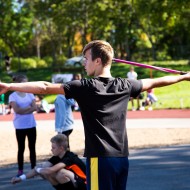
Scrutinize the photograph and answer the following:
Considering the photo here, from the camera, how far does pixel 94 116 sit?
3977 mm

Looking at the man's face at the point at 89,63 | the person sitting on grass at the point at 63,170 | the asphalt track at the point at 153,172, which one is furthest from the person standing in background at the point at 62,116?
the man's face at the point at 89,63

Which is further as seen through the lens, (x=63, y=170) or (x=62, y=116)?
(x=62, y=116)

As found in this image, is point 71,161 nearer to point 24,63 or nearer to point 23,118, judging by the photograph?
point 23,118

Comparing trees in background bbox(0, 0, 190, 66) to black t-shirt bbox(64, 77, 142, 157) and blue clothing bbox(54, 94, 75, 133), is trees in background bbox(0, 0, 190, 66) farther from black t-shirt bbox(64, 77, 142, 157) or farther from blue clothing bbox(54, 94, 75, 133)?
black t-shirt bbox(64, 77, 142, 157)

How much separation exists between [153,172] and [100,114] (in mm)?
5204

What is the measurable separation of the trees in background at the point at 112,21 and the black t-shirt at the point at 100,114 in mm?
25627

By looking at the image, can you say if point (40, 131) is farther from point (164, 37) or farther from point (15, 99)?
point (164, 37)

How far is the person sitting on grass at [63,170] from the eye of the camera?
6539mm

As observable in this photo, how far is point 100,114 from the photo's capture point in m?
3.97

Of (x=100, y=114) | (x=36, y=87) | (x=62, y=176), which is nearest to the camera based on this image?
(x=36, y=87)

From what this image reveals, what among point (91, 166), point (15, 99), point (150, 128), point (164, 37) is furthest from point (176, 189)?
point (164, 37)

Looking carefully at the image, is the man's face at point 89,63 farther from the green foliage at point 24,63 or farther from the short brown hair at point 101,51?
the green foliage at point 24,63

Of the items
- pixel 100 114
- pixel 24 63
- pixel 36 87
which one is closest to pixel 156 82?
pixel 100 114

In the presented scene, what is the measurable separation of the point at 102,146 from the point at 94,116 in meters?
0.21
